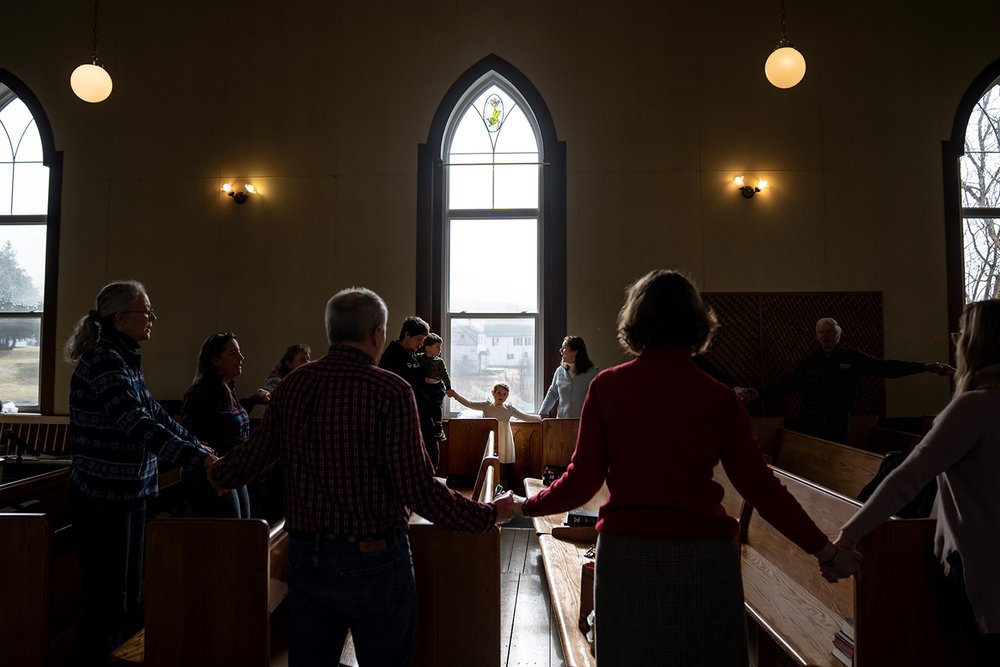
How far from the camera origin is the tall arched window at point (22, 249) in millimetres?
5605

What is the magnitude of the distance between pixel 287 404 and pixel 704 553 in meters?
0.96

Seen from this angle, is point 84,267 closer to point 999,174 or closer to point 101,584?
point 101,584

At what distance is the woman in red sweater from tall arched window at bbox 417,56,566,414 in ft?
14.0

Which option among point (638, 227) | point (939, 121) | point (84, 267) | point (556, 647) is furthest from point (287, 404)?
point (939, 121)

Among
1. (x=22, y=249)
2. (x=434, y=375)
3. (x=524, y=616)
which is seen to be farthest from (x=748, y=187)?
(x=22, y=249)

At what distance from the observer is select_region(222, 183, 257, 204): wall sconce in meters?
5.41

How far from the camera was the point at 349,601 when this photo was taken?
4.25ft

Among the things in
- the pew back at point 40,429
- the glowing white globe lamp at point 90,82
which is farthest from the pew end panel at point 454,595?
the pew back at point 40,429

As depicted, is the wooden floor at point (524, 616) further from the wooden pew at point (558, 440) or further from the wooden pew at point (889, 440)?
the wooden pew at point (889, 440)

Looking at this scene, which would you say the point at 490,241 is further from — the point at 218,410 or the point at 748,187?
the point at 218,410

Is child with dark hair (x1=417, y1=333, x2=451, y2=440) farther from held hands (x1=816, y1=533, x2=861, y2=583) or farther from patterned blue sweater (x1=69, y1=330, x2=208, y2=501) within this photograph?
held hands (x1=816, y1=533, x2=861, y2=583)

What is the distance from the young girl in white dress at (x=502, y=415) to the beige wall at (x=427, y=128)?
1.19 m

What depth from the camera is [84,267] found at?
549cm

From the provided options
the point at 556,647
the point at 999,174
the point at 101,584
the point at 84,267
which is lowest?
the point at 556,647
